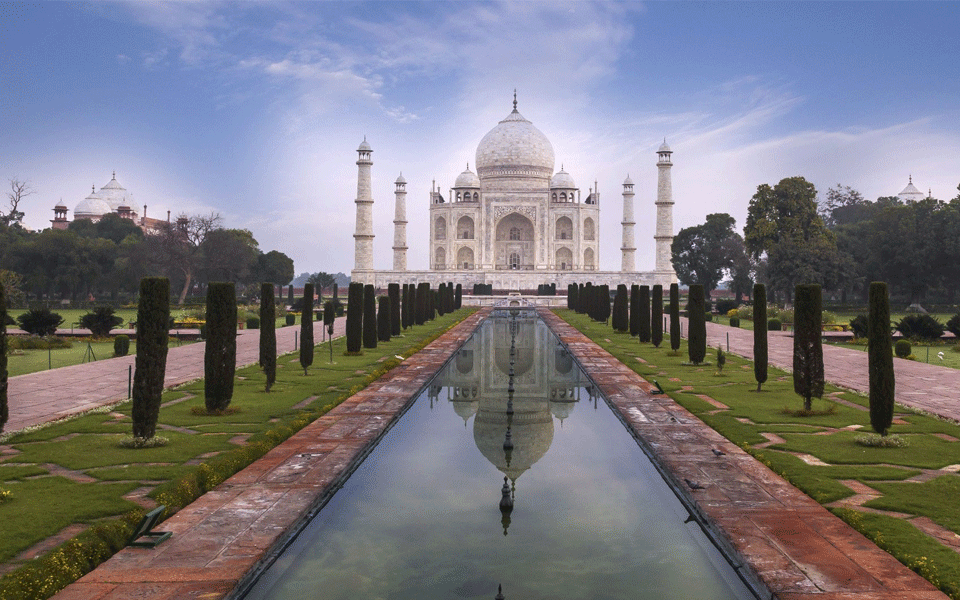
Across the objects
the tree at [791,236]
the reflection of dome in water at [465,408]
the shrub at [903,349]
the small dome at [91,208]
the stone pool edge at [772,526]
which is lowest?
the stone pool edge at [772,526]

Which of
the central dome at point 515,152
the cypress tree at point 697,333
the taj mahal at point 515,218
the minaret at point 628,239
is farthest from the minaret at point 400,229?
the cypress tree at point 697,333

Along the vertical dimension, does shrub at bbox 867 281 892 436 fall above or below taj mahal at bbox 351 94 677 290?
below

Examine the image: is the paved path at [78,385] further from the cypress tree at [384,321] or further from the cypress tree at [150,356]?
the cypress tree at [384,321]

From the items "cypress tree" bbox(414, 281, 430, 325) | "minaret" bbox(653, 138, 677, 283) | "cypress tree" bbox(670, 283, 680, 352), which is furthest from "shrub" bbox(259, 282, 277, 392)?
"minaret" bbox(653, 138, 677, 283)

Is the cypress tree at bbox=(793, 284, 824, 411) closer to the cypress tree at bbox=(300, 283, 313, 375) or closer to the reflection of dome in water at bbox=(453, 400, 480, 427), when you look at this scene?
the reflection of dome in water at bbox=(453, 400, 480, 427)

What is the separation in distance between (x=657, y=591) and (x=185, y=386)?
8153 millimetres

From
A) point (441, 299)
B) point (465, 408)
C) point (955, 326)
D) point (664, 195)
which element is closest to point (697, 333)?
point (465, 408)

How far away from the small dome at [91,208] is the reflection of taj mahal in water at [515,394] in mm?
55314

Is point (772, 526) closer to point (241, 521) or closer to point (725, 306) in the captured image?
point (241, 521)

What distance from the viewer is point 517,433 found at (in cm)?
792

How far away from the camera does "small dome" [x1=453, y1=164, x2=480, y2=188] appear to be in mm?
54844

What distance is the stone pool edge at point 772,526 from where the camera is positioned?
3859 millimetres

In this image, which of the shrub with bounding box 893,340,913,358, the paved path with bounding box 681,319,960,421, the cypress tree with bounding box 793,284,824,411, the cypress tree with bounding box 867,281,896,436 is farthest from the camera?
the shrub with bounding box 893,340,913,358

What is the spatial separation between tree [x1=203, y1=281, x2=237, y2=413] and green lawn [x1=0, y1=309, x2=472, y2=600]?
24 centimetres
